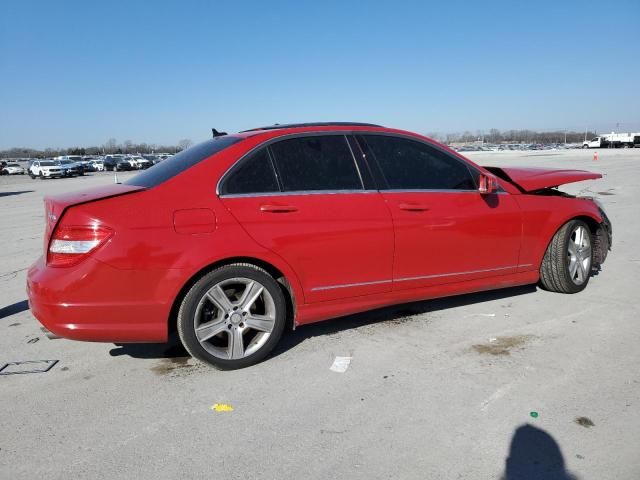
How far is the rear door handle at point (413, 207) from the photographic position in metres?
3.79

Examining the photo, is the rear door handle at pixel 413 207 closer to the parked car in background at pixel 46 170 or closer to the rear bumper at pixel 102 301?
the rear bumper at pixel 102 301

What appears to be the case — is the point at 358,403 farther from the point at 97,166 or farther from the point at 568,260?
the point at 97,166

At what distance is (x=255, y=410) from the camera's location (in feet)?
9.54

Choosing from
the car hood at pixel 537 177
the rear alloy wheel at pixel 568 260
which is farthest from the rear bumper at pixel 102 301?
the rear alloy wheel at pixel 568 260

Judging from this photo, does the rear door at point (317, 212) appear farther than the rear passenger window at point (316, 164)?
No

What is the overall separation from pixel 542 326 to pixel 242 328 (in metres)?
2.48

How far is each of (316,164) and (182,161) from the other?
991 mm

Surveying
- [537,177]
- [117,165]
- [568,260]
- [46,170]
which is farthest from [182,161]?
[117,165]

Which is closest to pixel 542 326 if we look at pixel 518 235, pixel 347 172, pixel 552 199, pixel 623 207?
pixel 518 235

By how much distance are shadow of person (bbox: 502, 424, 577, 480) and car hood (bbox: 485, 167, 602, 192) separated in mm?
2570

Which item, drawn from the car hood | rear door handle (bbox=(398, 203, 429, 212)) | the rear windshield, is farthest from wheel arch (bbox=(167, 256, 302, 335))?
the car hood

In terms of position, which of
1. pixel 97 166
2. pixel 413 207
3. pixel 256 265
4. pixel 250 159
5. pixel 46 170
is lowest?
pixel 256 265

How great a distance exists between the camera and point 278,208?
11.2ft

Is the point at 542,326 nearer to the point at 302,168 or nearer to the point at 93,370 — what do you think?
the point at 302,168
